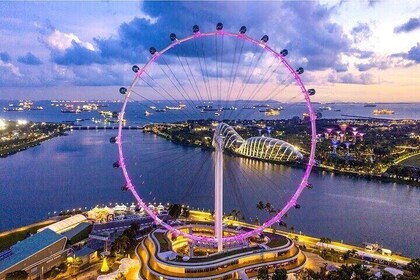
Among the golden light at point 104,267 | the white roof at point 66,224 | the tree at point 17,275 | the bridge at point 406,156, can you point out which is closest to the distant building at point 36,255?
the tree at point 17,275

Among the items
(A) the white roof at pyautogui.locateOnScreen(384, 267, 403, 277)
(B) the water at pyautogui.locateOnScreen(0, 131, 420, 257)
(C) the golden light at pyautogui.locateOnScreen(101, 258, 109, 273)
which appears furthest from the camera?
(B) the water at pyautogui.locateOnScreen(0, 131, 420, 257)

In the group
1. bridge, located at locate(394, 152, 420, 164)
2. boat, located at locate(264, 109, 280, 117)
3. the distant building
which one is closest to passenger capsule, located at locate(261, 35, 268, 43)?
the distant building

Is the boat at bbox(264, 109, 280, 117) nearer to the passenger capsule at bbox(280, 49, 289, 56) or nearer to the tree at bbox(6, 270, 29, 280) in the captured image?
the passenger capsule at bbox(280, 49, 289, 56)

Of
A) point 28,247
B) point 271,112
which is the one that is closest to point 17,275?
point 28,247

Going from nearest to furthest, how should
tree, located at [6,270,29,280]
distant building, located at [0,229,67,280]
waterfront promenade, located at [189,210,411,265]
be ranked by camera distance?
tree, located at [6,270,29,280] < distant building, located at [0,229,67,280] < waterfront promenade, located at [189,210,411,265]

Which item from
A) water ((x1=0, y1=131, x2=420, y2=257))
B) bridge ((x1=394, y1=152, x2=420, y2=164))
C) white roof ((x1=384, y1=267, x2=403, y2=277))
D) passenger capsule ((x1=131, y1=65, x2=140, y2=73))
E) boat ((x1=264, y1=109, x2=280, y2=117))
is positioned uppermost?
passenger capsule ((x1=131, y1=65, x2=140, y2=73))

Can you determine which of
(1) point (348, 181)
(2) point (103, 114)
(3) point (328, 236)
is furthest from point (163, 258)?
(2) point (103, 114)
